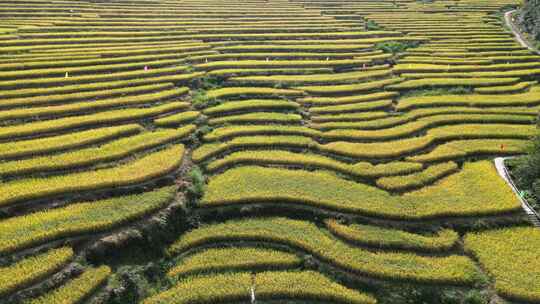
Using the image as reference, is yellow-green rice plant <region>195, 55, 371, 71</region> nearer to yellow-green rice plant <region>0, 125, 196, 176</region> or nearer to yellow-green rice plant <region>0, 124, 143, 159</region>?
yellow-green rice plant <region>0, 125, 196, 176</region>

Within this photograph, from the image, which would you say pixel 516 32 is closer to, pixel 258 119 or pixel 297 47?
pixel 297 47

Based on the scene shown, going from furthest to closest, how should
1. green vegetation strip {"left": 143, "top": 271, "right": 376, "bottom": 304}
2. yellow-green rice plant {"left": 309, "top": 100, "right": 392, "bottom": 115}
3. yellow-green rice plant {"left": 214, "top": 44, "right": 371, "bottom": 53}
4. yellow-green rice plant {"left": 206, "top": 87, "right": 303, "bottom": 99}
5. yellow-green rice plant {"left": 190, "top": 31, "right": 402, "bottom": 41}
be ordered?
yellow-green rice plant {"left": 190, "top": 31, "right": 402, "bottom": 41}, yellow-green rice plant {"left": 214, "top": 44, "right": 371, "bottom": 53}, yellow-green rice plant {"left": 206, "top": 87, "right": 303, "bottom": 99}, yellow-green rice plant {"left": 309, "top": 100, "right": 392, "bottom": 115}, green vegetation strip {"left": 143, "top": 271, "right": 376, "bottom": 304}

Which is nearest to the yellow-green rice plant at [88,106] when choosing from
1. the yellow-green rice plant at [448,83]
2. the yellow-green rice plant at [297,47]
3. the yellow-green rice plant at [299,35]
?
the yellow-green rice plant at [297,47]

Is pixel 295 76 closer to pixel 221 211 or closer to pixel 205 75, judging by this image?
pixel 205 75

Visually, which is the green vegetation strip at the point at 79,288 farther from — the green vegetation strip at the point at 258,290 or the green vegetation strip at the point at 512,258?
the green vegetation strip at the point at 512,258

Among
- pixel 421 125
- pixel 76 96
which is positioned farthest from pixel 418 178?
pixel 76 96

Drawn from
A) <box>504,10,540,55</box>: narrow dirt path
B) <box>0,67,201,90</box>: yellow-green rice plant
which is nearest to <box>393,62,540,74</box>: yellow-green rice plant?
<box>504,10,540,55</box>: narrow dirt path

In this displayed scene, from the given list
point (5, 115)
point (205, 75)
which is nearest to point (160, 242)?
point (5, 115)
